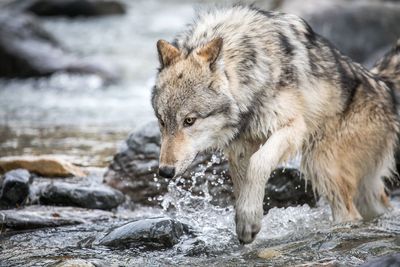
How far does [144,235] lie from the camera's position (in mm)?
5387

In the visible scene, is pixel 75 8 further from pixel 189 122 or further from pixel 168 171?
pixel 168 171

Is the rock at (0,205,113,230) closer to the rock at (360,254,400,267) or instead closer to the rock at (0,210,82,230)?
the rock at (0,210,82,230)

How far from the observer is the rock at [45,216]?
593 cm

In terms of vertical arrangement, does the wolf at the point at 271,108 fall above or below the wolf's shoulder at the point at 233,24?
below

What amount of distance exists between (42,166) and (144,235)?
254 cm

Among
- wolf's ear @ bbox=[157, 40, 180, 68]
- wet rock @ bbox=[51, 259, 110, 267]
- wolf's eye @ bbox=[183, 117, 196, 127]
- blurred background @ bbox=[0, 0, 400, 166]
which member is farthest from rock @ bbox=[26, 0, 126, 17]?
wet rock @ bbox=[51, 259, 110, 267]

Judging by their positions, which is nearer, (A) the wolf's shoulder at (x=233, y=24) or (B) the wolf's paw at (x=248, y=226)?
(B) the wolf's paw at (x=248, y=226)

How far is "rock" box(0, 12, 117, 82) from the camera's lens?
1548 cm

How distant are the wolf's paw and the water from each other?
0.39ft

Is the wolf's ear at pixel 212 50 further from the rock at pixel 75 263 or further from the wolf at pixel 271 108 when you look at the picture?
the rock at pixel 75 263

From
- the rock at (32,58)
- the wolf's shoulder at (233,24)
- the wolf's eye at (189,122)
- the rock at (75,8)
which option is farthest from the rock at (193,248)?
the rock at (75,8)

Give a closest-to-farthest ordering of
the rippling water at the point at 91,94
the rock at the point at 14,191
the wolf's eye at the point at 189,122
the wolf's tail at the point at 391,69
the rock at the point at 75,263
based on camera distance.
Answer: the rock at the point at 75,263
the wolf's eye at the point at 189,122
the wolf's tail at the point at 391,69
the rock at the point at 14,191
the rippling water at the point at 91,94

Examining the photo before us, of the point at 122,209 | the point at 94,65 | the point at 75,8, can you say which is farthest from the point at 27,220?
the point at 75,8

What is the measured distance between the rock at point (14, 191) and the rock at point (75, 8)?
15.5 meters
